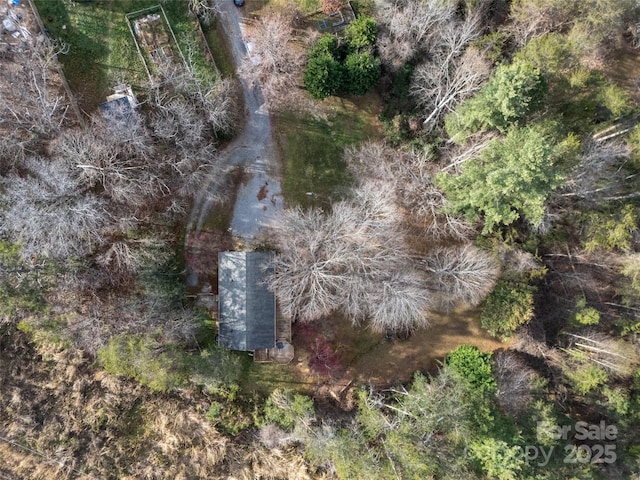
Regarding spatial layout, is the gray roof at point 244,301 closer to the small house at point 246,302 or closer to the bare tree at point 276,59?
the small house at point 246,302

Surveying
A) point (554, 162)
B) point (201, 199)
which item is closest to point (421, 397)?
point (554, 162)

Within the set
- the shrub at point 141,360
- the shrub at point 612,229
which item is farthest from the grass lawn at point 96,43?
the shrub at point 612,229

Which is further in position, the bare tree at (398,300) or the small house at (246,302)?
the small house at (246,302)

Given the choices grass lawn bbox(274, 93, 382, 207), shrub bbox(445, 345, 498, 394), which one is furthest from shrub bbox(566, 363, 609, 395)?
grass lawn bbox(274, 93, 382, 207)

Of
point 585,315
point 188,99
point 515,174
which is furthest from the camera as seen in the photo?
point 188,99

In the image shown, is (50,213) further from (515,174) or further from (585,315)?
(585,315)

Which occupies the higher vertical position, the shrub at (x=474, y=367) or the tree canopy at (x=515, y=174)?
the tree canopy at (x=515, y=174)

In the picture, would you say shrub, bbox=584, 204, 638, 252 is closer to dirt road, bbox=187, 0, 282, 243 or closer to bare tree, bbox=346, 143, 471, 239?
bare tree, bbox=346, 143, 471, 239

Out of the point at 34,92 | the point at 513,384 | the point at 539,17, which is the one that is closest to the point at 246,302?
the point at 513,384
